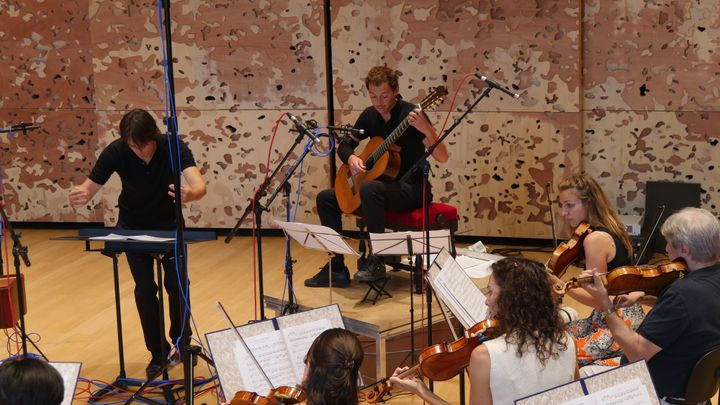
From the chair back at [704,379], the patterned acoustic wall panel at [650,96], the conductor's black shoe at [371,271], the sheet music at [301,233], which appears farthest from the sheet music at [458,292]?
the patterned acoustic wall panel at [650,96]

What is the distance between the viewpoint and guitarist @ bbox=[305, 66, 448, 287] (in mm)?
5930

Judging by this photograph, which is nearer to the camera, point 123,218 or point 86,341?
point 123,218

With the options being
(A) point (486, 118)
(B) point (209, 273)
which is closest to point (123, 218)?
(B) point (209, 273)

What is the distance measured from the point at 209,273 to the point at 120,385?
233cm

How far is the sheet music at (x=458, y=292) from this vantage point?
3.87 m

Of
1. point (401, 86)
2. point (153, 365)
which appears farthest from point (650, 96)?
point (153, 365)

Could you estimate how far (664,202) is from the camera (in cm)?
770

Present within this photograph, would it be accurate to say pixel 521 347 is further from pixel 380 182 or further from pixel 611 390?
pixel 380 182

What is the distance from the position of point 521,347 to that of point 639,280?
95cm

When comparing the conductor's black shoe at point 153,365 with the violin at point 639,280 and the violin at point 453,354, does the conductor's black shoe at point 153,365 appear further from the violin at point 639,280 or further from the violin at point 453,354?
the violin at point 639,280

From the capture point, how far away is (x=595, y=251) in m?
4.37

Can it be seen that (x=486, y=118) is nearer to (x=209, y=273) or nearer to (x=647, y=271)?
(x=209, y=273)

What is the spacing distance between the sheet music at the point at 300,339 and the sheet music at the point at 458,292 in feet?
1.81

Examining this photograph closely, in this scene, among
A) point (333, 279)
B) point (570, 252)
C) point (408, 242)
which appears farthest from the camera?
point (333, 279)
